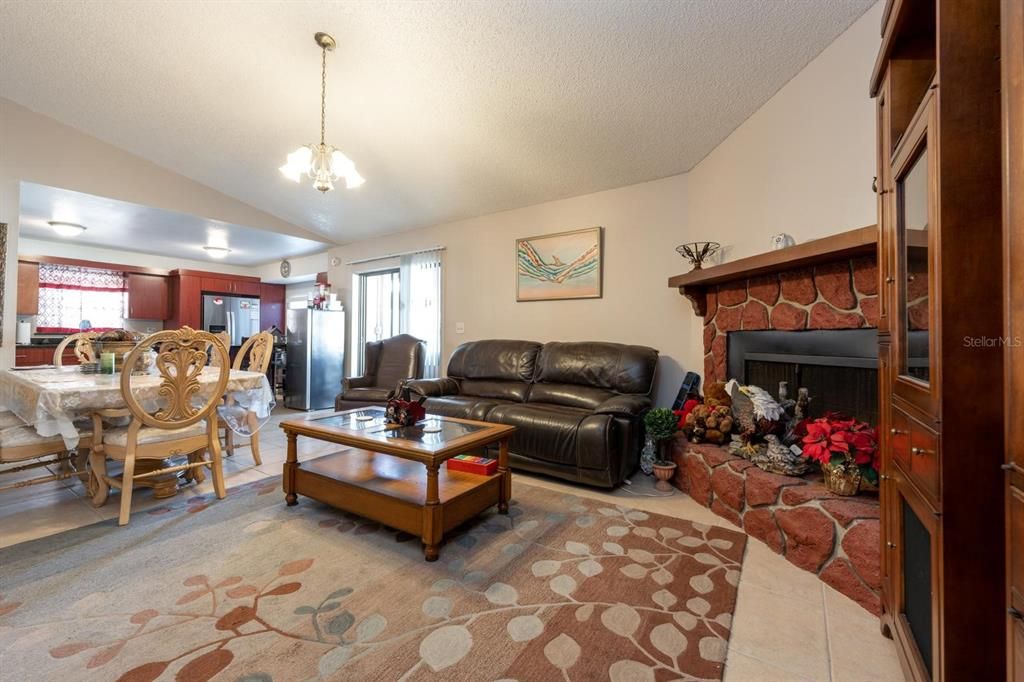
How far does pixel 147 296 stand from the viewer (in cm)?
626

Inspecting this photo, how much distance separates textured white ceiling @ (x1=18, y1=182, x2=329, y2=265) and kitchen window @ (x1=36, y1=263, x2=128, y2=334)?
454mm

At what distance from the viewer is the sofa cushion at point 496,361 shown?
151 inches

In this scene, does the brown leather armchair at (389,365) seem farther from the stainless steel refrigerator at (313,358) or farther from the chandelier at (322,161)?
the chandelier at (322,161)

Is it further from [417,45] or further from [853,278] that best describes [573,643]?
[417,45]

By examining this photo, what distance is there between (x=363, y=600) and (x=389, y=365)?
3231mm

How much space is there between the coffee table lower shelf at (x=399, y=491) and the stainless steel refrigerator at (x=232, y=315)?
5.39 metres

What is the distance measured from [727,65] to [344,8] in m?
2.22

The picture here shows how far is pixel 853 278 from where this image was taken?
2.02m

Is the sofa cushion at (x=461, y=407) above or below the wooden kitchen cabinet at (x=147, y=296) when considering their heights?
below

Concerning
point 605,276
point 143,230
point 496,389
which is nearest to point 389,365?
point 496,389

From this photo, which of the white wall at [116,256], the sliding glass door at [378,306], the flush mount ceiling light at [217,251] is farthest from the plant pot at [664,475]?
the white wall at [116,256]

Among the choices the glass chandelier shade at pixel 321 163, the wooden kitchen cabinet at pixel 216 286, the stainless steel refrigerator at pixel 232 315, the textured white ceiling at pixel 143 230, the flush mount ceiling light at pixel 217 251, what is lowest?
the stainless steel refrigerator at pixel 232 315

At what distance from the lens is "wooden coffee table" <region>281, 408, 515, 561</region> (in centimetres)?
183

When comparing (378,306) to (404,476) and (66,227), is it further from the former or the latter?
(404,476)
